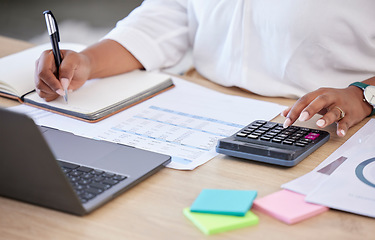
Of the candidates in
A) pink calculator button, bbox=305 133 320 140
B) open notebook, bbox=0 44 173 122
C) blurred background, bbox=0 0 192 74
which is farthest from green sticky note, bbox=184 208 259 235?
blurred background, bbox=0 0 192 74

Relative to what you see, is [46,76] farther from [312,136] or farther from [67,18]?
[67,18]

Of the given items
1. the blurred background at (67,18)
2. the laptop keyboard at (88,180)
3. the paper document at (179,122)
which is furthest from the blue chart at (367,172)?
the blurred background at (67,18)

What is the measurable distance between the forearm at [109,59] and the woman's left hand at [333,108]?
45 cm

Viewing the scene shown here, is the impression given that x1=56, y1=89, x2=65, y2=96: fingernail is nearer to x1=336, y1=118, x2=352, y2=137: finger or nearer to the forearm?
the forearm

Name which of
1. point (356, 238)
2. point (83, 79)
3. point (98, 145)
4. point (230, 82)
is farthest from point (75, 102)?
point (356, 238)

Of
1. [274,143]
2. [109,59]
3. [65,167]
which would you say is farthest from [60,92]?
[274,143]

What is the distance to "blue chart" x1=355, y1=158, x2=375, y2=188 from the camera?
746 mm

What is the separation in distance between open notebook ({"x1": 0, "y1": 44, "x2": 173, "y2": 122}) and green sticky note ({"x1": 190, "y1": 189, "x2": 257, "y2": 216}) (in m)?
0.36

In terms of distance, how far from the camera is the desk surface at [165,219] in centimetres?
63

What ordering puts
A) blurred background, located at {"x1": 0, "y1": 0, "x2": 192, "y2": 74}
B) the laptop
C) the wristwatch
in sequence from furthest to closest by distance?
blurred background, located at {"x1": 0, "y1": 0, "x2": 192, "y2": 74}, the wristwatch, the laptop

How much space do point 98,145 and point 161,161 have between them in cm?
11

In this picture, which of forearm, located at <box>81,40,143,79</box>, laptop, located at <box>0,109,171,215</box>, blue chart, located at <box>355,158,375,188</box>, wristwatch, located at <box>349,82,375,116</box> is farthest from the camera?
forearm, located at <box>81,40,143,79</box>

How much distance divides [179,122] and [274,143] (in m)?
0.22

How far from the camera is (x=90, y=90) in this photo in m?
1.14
